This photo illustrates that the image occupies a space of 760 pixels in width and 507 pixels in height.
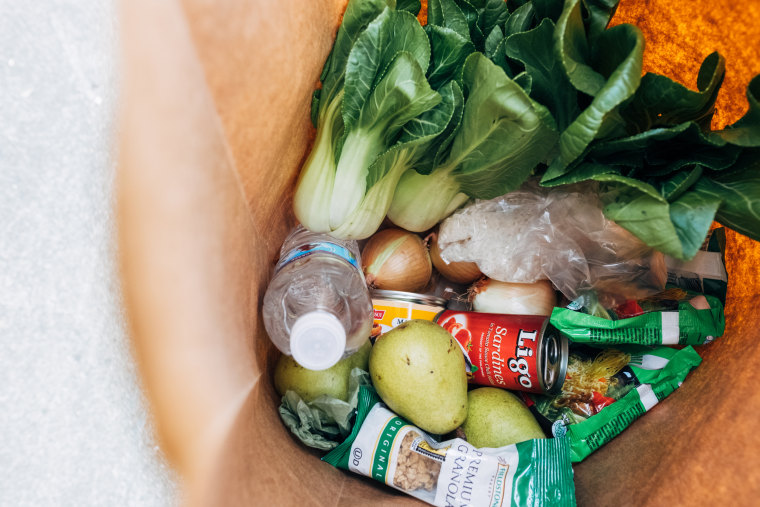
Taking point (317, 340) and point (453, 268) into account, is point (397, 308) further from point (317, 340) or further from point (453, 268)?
point (317, 340)

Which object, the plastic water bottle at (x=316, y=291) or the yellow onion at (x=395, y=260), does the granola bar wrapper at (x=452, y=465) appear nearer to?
the plastic water bottle at (x=316, y=291)

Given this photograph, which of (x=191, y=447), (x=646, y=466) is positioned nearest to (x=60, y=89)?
(x=191, y=447)

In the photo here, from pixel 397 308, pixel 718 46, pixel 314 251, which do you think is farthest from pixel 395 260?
pixel 718 46

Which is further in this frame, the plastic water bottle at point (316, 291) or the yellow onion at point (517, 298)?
the yellow onion at point (517, 298)

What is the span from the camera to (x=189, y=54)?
0.62 meters

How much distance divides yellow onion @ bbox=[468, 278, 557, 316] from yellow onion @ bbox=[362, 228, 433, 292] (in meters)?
0.14

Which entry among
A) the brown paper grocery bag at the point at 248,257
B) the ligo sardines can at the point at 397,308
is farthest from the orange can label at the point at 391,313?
the brown paper grocery bag at the point at 248,257

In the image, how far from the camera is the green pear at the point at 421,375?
90 centimetres

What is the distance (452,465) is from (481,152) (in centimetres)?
53

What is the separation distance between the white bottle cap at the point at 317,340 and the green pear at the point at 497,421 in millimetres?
381

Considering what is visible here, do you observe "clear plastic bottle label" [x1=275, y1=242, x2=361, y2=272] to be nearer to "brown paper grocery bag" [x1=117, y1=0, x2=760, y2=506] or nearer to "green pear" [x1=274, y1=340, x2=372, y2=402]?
"brown paper grocery bag" [x1=117, y1=0, x2=760, y2=506]

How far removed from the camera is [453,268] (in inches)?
43.6

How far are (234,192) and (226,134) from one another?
85 millimetres

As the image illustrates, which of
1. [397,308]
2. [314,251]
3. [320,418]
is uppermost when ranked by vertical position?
[314,251]
